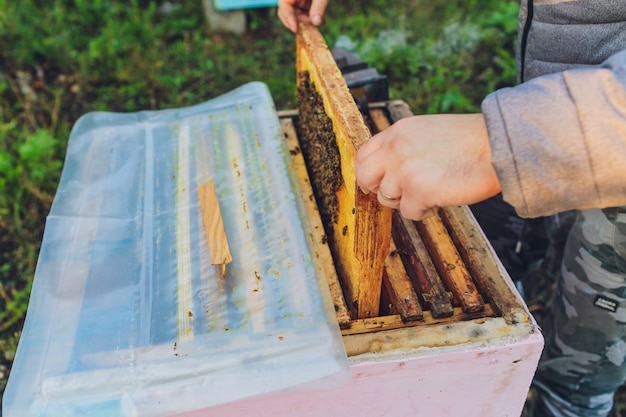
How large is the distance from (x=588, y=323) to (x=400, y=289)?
0.84 metres

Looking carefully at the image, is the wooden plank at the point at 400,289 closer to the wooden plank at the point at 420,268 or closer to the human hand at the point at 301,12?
the wooden plank at the point at 420,268

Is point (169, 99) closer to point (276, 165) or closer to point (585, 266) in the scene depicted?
point (276, 165)

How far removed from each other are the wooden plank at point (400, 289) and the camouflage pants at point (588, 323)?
2.24 feet

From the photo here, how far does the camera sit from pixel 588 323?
1843 mm

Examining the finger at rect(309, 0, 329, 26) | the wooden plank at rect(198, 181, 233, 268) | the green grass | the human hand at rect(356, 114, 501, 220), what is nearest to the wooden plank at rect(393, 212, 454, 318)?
the human hand at rect(356, 114, 501, 220)

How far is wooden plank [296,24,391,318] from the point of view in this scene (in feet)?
4.15

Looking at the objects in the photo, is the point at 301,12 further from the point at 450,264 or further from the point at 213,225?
the point at 450,264

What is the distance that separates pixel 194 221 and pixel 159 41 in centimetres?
324

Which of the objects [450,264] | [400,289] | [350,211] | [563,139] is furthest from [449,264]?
[563,139]

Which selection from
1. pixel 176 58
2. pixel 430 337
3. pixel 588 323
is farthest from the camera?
pixel 176 58

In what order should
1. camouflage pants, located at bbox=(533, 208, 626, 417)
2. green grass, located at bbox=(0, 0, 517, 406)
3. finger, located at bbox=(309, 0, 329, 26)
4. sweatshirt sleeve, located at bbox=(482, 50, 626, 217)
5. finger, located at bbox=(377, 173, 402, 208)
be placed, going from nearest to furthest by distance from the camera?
sweatshirt sleeve, located at bbox=(482, 50, 626, 217) → finger, located at bbox=(377, 173, 402, 208) → camouflage pants, located at bbox=(533, 208, 626, 417) → finger, located at bbox=(309, 0, 329, 26) → green grass, located at bbox=(0, 0, 517, 406)

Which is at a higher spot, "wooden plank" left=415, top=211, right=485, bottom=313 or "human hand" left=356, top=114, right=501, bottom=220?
"human hand" left=356, top=114, right=501, bottom=220

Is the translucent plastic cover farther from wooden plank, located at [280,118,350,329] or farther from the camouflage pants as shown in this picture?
the camouflage pants

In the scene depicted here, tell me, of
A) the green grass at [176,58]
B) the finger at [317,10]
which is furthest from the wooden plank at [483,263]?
the green grass at [176,58]
